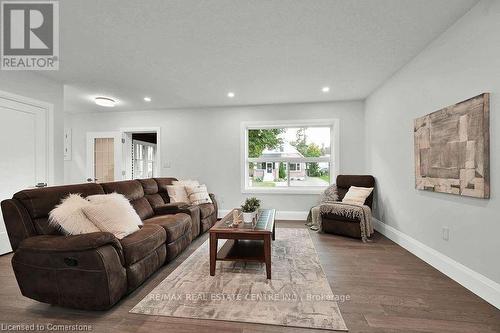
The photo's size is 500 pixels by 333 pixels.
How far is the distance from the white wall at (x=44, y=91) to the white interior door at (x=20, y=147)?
0.41 feet

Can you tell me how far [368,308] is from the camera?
6.12ft

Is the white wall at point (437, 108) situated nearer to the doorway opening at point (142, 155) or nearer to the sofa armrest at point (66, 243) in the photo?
the sofa armrest at point (66, 243)

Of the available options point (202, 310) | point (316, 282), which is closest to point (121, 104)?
point (202, 310)

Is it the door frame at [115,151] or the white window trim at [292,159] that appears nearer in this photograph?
the white window trim at [292,159]

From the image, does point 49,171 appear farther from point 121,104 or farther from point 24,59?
point 121,104

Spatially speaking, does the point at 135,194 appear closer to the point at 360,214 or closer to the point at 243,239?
the point at 243,239

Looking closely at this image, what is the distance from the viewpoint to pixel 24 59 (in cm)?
296

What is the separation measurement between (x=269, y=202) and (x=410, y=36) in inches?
143

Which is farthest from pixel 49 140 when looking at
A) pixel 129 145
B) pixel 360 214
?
pixel 360 214

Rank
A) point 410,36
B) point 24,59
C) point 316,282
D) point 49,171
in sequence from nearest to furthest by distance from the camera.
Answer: point 316,282, point 410,36, point 24,59, point 49,171

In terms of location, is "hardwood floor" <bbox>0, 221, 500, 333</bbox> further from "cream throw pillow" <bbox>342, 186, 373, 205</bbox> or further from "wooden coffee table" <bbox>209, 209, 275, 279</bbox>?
"cream throw pillow" <bbox>342, 186, 373, 205</bbox>

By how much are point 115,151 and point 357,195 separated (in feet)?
17.5

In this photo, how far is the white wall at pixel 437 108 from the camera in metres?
1.91

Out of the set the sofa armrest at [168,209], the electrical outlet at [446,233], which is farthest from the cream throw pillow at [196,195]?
the electrical outlet at [446,233]
